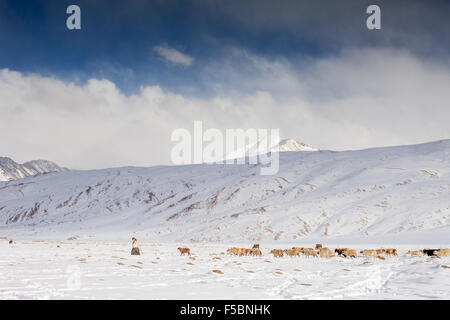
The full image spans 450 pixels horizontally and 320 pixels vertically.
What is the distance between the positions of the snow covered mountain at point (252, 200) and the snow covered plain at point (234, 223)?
35 centimetres

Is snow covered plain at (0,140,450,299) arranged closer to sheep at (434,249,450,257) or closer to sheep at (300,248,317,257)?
sheep at (434,249,450,257)

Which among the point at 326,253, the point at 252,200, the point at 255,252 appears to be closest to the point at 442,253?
the point at 326,253

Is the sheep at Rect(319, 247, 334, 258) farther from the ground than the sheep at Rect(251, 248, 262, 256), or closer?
farther from the ground

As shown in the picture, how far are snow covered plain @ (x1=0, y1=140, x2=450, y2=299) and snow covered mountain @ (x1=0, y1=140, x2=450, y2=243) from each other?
13.7 inches

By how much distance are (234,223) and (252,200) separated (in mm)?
18645

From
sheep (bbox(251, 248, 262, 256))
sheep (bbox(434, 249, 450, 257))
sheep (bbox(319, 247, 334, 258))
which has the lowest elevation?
sheep (bbox(251, 248, 262, 256))

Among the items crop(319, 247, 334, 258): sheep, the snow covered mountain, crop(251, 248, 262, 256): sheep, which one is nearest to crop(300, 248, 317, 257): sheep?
crop(319, 247, 334, 258): sheep

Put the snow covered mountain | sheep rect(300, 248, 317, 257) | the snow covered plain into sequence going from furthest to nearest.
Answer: the snow covered mountain < sheep rect(300, 248, 317, 257) < the snow covered plain

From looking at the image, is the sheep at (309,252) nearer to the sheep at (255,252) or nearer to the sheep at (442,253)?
the sheep at (255,252)

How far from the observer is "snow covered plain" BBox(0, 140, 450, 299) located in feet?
38.2

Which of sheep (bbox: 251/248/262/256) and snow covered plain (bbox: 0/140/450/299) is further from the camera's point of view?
sheep (bbox: 251/248/262/256)

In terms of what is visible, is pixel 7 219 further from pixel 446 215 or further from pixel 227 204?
pixel 446 215
